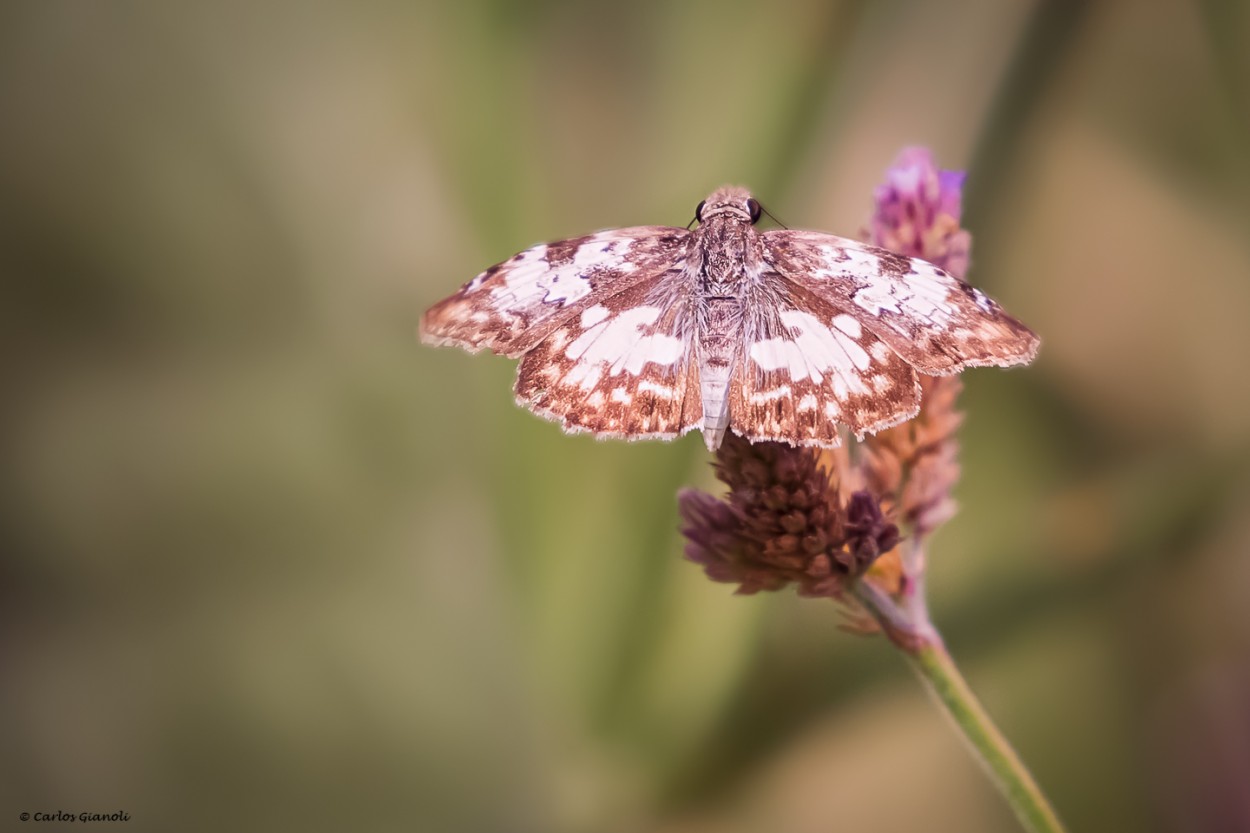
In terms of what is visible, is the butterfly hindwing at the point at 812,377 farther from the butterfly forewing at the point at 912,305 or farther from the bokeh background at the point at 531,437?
the bokeh background at the point at 531,437

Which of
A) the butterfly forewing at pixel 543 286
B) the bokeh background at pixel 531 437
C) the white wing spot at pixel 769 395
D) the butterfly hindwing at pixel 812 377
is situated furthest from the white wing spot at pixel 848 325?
the bokeh background at pixel 531 437

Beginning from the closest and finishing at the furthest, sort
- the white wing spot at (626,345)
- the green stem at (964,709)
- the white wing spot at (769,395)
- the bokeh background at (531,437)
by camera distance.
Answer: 1. the green stem at (964,709)
2. the white wing spot at (769,395)
3. the white wing spot at (626,345)
4. the bokeh background at (531,437)

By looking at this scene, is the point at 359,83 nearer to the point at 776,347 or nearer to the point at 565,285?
the point at 565,285

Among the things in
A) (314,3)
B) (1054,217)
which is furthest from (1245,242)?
(314,3)

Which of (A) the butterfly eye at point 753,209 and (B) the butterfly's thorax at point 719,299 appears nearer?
(B) the butterfly's thorax at point 719,299

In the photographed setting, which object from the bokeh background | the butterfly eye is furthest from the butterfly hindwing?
the bokeh background

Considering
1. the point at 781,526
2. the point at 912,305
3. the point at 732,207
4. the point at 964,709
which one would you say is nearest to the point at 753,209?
the point at 732,207

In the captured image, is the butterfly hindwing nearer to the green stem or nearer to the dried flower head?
the dried flower head

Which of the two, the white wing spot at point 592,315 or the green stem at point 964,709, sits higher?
the white wing spot at point 592,315

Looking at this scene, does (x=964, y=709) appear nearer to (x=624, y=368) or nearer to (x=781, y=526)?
(x=781, y=526)
